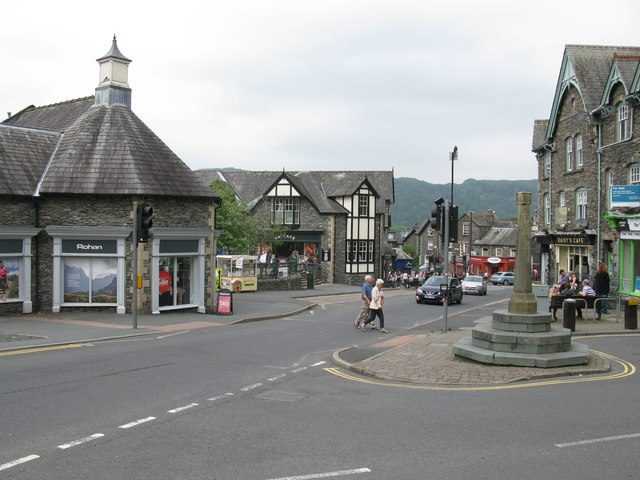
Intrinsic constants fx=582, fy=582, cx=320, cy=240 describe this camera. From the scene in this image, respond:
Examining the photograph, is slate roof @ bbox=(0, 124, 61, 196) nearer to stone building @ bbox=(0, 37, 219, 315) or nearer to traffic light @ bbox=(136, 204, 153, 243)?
stone building @ bbox=(0, 37, 219, 315)

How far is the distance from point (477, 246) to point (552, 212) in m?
55.7

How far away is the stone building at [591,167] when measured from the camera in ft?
82.9

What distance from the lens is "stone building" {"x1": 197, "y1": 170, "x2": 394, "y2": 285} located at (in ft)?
159

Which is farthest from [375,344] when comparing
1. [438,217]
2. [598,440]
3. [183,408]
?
[598,440]

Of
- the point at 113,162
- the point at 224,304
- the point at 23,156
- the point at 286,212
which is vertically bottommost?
the point at 224,304

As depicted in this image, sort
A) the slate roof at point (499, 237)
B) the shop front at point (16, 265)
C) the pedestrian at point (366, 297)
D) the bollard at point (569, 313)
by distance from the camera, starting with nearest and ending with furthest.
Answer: the bollard at point (569, 313) → the pedestrian at point (366, 297) → the shop front at point (16, 265) → the slate roof at point (499, 237)

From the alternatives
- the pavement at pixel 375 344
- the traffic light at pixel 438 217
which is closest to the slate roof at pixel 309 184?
the pavement at pixel 375 344

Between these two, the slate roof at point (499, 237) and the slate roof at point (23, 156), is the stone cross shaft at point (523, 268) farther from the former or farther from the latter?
the slate roof at point (499, 237)

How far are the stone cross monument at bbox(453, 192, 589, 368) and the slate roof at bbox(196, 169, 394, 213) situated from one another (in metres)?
36.5

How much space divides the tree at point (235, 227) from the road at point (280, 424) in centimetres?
2809

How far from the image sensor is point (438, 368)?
11.4 metres

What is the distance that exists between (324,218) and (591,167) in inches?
939

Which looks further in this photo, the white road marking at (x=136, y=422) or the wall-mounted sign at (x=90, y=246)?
the wall-mounted sign at (x=90, y=246)

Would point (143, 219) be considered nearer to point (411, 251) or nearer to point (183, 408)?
point (183, 408)
